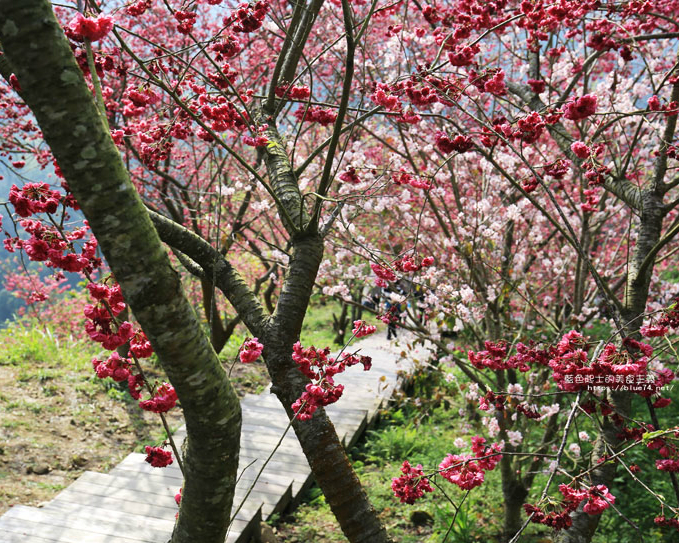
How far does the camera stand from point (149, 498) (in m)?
3.86

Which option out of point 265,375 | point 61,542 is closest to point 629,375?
point 61,542

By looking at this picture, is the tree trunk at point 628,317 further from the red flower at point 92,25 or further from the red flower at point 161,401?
the red flower at point 92,25

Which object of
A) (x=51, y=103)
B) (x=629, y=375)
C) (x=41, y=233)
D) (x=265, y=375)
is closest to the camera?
(x=51, y=103)

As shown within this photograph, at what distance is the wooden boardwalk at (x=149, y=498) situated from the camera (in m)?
3.32

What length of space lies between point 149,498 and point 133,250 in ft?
10.2

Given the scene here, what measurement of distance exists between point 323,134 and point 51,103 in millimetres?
8880

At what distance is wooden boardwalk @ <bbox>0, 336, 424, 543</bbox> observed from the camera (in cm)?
332

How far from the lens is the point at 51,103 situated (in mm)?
1238

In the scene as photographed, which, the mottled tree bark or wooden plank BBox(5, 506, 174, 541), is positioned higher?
the mottled tree bark

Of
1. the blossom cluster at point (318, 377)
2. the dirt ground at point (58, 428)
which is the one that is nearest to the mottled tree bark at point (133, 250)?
the blossom cluster at point (318, 377)

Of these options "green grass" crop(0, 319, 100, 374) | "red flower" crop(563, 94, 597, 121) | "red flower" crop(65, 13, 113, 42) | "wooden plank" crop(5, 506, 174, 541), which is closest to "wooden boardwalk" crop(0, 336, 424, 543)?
"wooden plank" crop(5, 506, 174, 541)

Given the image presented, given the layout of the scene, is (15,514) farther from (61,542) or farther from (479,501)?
(479,501)

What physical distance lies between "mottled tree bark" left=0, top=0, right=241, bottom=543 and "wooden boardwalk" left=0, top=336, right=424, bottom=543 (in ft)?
1.59

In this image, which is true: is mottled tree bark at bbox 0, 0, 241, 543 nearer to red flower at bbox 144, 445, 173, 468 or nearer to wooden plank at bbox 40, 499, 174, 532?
red flower at bbox 144, 445, 173, 468
